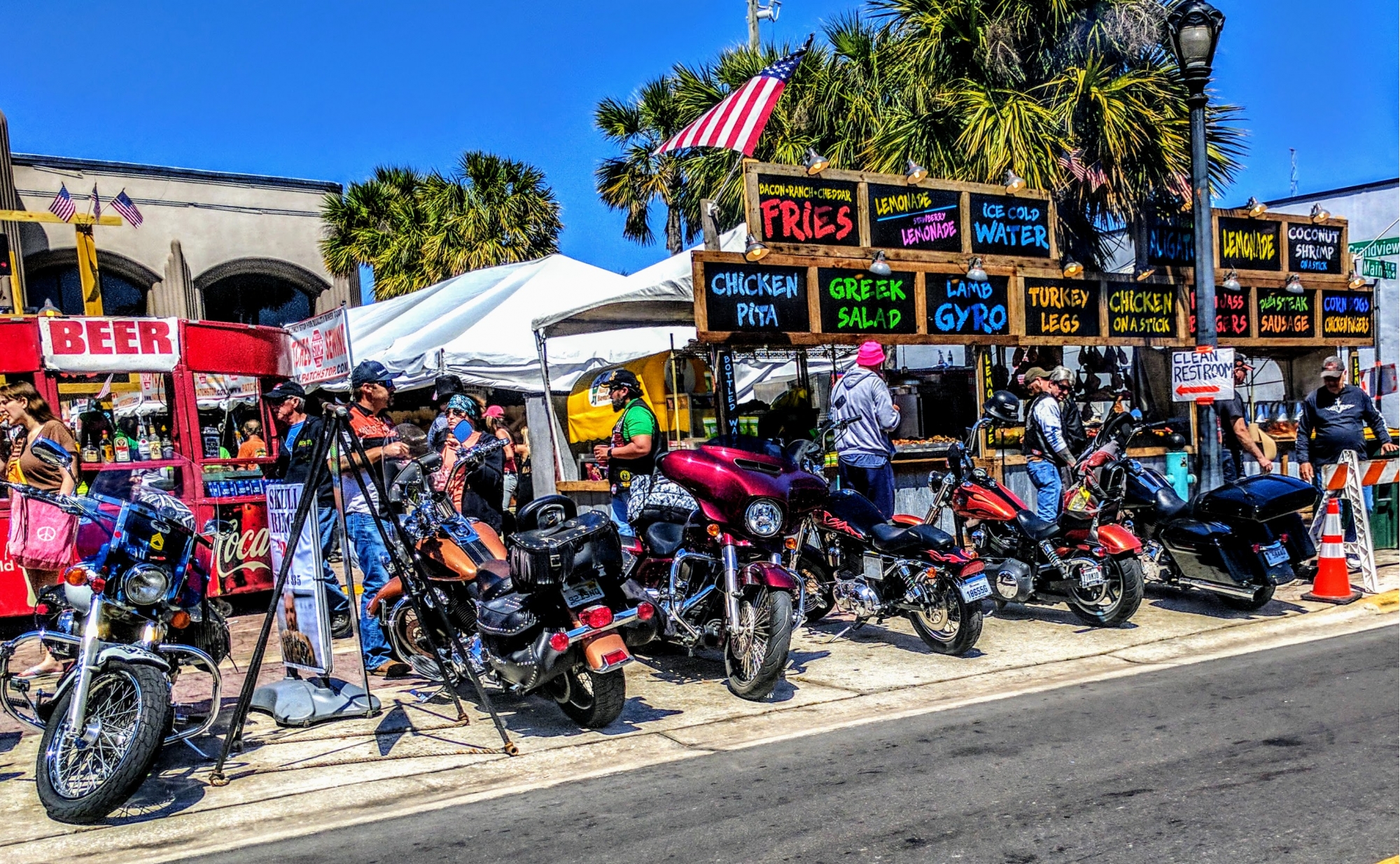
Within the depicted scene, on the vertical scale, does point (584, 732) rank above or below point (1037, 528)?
below

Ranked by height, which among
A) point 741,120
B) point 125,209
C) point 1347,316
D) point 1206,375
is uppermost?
point 125,209

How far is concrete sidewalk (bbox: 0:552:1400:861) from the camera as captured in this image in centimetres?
488

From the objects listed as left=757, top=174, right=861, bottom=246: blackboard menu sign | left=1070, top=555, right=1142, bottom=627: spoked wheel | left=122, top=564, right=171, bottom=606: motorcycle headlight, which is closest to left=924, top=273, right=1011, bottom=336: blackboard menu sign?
left=757, top=174, right=861, bottom=246: blackboard menu sign

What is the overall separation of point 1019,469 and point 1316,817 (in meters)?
7.52

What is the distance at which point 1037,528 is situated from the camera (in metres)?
8.30

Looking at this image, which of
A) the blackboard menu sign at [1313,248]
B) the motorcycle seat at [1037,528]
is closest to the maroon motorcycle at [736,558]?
the motorcycle seat at [1037,528]

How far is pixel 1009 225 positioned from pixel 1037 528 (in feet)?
15.0

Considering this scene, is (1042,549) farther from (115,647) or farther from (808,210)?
(115,647)

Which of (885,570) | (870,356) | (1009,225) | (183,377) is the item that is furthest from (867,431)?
(183,377)

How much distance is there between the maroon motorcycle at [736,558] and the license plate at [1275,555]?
3.83 meters

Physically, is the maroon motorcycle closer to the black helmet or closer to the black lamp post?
the black helmet

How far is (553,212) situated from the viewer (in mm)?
23812

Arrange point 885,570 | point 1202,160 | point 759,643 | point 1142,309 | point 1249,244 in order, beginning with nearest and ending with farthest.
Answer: point 759,643, point 885,570, point 1202,160, point 1142,309, point 1249,244

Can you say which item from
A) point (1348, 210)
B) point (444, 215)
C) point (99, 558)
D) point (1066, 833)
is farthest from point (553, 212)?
point (1066, 833)
